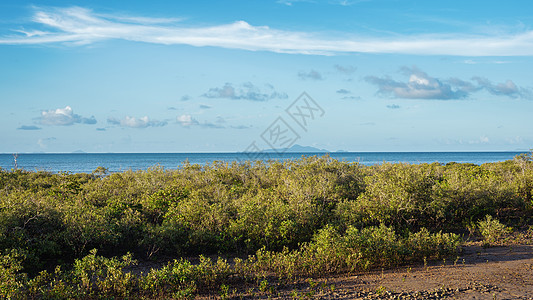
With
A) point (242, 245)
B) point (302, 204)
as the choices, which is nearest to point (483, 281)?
point (302, 204)

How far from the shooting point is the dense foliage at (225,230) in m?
8.98

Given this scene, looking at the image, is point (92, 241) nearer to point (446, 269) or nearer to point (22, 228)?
point (22, 228)

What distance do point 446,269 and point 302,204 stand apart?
463cm

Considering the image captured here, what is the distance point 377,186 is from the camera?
45.5 ft

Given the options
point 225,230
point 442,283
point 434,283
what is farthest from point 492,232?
point 225,230

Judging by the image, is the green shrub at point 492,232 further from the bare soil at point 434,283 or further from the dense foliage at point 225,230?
the bare soil at point 434,283

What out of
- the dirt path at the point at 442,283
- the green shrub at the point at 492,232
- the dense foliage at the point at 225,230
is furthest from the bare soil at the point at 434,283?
the green shrub at the point at 492,232

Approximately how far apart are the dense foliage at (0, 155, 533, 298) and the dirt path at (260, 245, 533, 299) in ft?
2.07

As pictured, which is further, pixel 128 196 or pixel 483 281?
pixel 128 196

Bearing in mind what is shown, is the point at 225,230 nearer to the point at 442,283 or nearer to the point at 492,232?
the point at 442,283

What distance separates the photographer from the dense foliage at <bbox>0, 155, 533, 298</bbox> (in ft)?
29.5

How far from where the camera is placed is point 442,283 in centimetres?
910

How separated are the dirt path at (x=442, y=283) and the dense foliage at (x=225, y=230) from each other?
0.63 metres

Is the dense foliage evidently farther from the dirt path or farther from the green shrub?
the dirt path
